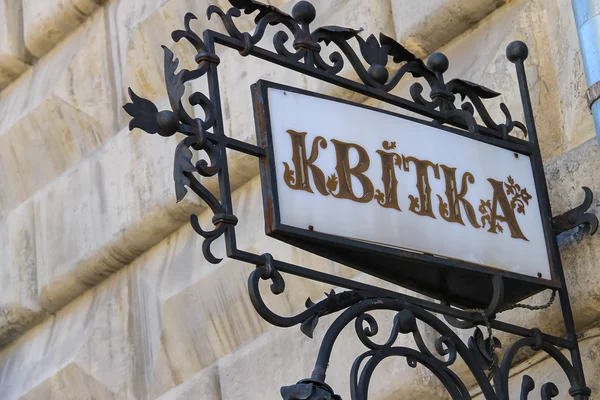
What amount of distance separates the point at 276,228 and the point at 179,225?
3.79 feet

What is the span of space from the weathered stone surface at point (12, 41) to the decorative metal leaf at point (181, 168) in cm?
170

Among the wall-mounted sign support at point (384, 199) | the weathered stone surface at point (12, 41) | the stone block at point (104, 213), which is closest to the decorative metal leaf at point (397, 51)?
the wall-mounted sign support at point (384, 199)

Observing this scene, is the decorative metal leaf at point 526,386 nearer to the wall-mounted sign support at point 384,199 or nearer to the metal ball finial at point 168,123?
the wall-mounted sign support at point 384,199

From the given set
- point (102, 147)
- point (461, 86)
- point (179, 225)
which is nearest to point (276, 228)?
point (461, 86)

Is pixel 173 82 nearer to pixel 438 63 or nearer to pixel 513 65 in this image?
pixel 438 63

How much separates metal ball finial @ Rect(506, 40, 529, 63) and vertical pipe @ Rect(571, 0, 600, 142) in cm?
14

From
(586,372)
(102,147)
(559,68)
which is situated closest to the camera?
(586,372)

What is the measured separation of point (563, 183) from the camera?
243 centimetres

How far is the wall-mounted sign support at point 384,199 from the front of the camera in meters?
2.03

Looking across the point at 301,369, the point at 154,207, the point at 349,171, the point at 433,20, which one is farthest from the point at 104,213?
the point at 349,171

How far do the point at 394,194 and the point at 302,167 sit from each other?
0.16 meters

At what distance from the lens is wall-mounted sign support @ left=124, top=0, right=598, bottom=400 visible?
2025mm

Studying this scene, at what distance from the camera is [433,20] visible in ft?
8.93

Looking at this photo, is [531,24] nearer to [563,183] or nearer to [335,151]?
[563,183]
